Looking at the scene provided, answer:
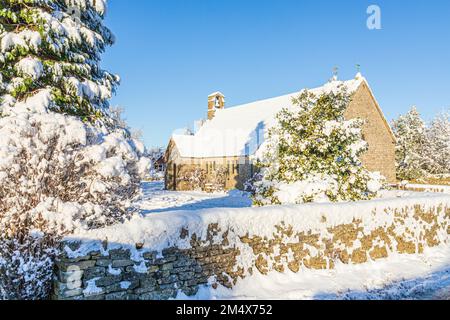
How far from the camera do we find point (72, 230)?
582cm

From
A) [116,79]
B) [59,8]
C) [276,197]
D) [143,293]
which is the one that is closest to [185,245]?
[143,293]

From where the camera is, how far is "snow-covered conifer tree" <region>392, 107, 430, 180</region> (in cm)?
3778

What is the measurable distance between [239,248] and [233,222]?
0.61 m

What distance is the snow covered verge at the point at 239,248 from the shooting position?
5.96 m

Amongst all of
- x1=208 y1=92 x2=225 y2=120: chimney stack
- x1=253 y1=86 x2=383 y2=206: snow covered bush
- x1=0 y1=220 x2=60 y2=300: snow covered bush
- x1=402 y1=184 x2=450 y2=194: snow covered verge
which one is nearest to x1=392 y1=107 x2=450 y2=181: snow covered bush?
x1=402 y1=184 x2=450 y2=194: snow covered verge

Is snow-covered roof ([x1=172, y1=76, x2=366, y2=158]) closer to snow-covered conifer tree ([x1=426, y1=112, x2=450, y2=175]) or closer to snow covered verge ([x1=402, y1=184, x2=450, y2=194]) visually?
Result: snow covered verge ([x1=402, y1=184, x2=450, y2=194])

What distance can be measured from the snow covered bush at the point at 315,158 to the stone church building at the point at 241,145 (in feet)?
35.6

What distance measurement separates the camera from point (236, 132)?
30.6 meters

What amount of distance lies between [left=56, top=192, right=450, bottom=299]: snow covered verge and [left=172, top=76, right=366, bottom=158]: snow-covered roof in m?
15.9

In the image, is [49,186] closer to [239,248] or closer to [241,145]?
[239,248]

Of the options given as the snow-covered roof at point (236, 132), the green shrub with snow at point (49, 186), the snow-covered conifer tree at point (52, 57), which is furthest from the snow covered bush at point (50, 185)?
the snow-covered roof at point (236, 132)
